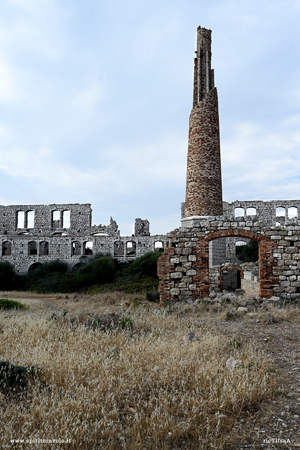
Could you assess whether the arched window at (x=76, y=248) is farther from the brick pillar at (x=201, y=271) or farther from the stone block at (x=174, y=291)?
the brick pillar at (x=201, y=271)

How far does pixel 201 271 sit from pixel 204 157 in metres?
8.64

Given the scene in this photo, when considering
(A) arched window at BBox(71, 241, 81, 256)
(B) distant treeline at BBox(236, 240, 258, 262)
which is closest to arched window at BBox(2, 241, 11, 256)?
(A) arched window at BBox(71, 241, 81, 256)

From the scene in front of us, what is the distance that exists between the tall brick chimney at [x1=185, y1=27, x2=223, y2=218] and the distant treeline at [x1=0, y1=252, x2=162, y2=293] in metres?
10.1

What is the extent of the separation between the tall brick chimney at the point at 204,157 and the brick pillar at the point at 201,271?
666cm

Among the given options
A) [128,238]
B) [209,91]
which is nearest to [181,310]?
[209,91]

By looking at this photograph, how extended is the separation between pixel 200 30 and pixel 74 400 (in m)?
20.8

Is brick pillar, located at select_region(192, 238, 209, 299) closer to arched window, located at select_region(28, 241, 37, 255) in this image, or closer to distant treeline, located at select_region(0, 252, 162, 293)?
distant treeline, located at select_region(0, 252, 162, 293)

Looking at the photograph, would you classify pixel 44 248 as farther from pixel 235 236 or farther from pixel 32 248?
pixel 235 236

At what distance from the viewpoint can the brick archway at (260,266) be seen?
998 cm

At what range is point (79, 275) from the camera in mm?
28516

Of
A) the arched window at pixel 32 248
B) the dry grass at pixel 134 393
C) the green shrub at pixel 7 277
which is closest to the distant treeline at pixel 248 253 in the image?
the green shrub at pixel 7 277

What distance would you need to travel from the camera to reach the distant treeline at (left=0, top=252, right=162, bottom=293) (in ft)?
86.9

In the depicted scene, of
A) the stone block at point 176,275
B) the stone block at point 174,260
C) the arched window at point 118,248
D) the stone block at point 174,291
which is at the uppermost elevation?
the arched window at point 118,248

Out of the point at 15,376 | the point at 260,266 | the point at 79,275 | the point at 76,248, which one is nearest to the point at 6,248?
the point at 76,248
